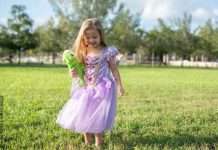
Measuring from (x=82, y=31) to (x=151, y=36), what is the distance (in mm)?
74358

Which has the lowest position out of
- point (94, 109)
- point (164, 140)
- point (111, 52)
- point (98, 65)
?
point (164, 140)

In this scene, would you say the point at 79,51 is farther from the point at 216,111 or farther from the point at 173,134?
the point at 216,111

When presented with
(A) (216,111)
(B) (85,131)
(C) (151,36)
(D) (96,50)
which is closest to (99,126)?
(B) (85,131)

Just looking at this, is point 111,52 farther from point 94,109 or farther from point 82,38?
point 94,109

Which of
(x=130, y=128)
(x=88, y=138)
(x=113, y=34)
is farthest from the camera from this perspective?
(x=113, y=34)

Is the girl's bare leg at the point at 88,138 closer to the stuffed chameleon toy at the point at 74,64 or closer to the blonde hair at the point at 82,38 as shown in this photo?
the stuffed chameleon toy at the point at 74,64

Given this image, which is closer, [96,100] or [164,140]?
[96,100]

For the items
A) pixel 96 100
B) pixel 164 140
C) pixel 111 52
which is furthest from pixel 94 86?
pixel 164 140

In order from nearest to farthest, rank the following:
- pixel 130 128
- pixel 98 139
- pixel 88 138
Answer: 1. pixel 98 139
2. pixel 88 138
3. pixel 130 128

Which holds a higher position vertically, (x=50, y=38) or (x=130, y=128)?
(x=50, y=38)

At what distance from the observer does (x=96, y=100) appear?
17.0ft

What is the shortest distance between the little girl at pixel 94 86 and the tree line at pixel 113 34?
179ft

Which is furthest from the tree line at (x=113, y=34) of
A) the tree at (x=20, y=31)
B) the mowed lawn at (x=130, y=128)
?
the mowed lawn at (x=130, y=128)

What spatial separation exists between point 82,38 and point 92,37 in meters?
0.12
